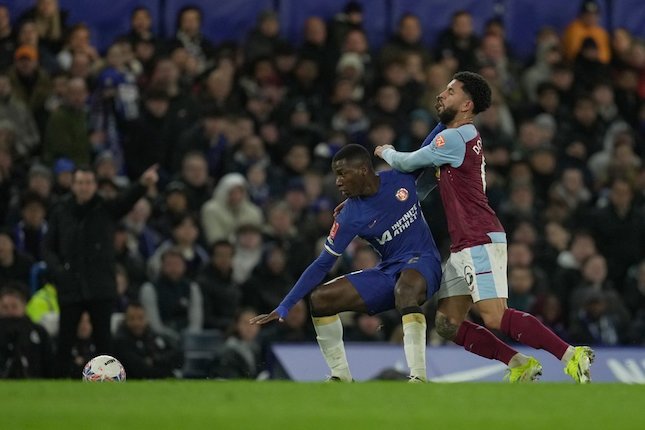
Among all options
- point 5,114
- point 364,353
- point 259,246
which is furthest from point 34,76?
point 364,353

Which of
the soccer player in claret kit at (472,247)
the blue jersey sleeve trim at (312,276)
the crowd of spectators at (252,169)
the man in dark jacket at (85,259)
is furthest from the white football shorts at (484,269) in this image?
the man in dark jacket at (85,259)

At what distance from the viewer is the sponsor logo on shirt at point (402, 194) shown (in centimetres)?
1154

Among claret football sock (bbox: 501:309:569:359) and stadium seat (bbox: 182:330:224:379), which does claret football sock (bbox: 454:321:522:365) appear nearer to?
claret football sock (bbox: 501:309:569:359)

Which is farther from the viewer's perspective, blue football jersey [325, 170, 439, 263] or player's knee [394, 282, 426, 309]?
blue football jersey [325, 170, 439, 263]

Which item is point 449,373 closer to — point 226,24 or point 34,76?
point 34,76

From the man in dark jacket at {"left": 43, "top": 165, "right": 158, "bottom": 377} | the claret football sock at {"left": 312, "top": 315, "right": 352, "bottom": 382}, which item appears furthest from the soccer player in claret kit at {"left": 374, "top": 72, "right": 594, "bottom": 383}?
the man in dark jacket at {"left": 43, "top": 165, "right": 158, "bottom": 377}

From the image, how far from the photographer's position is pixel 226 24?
21.7 meters

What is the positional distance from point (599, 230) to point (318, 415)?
39.0 ft

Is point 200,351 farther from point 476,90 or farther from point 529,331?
point 476,90

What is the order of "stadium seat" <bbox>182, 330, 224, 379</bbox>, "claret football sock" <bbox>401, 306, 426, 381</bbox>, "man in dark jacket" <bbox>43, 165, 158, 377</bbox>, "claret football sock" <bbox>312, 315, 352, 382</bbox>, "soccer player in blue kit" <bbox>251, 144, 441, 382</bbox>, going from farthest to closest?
"stadium seat" <bbox>182, 330, 224, 379</bbox>
"man in dark jacket" <bbox>43, 165, 158, 377</bbox>
"claret football sock" <bbox>312, 315, 352, 382</bbox>
"soccer player in blue kit" <bbox>251, 144, 441, 382</bbox>
"claret football sock" <bbox>401, 306, 426, 381</bbox>

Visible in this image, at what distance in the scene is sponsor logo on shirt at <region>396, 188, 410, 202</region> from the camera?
1154cm

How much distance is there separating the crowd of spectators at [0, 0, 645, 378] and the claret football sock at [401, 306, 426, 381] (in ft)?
11.7

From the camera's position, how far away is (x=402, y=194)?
11.5 m

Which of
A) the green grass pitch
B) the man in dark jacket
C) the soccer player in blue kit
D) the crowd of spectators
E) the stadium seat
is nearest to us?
the green grass pitch
